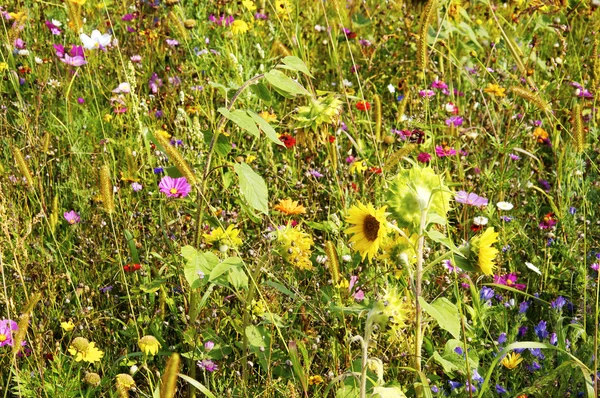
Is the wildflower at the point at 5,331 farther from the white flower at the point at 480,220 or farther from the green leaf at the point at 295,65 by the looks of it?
the white flower at the point at 480,220

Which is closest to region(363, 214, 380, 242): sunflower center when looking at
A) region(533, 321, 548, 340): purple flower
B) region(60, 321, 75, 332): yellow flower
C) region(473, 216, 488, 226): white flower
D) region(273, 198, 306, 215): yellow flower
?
region(273, 198, 306, 215): yellow flower

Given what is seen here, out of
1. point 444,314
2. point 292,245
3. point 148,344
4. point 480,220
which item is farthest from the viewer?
point 480,220

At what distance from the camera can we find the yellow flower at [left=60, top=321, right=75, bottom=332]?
2.08m

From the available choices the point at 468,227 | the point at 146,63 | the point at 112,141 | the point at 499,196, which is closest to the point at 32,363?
the point at 112,141

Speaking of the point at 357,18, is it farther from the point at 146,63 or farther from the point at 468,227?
the point at 468,227

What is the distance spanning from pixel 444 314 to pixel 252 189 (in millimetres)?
528

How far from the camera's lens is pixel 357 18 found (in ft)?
12.3

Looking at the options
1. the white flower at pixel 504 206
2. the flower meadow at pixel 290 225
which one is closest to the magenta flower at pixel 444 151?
the flower meadow at pixel 290 225

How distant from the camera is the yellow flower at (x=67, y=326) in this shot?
2.08 metres

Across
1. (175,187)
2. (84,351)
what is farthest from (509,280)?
(84,351)

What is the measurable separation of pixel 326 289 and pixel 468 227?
0.75 metres

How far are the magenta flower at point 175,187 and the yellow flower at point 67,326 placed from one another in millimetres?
470

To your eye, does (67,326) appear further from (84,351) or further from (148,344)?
(148,344)

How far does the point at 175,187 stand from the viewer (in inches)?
90.8
